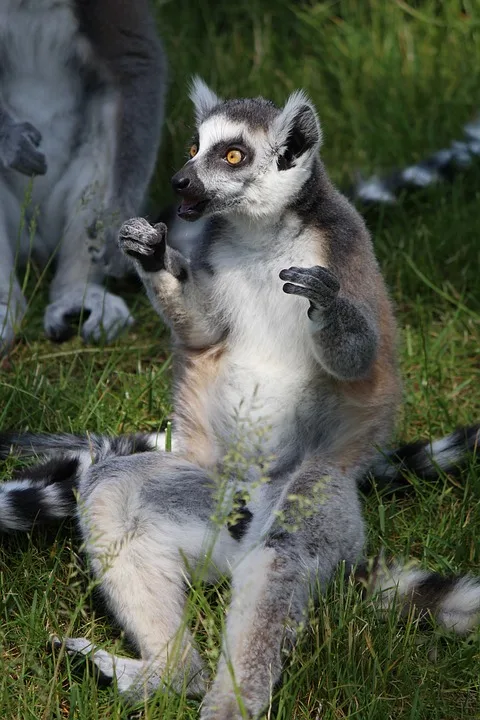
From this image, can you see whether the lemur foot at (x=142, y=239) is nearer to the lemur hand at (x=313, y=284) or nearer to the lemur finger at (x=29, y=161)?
the lemur hand at (x=313, y=284)

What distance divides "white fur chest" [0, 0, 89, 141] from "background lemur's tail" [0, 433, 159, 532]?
5.82 feet

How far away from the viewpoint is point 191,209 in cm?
268

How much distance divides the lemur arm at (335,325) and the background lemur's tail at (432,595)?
0.50 m

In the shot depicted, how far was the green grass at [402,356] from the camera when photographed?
2285 mm

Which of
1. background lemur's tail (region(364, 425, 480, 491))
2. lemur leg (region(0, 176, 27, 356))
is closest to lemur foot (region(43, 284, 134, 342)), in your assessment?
lemur leg (region(0, 176, 27, 356))

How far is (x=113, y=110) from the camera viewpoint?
452 cm

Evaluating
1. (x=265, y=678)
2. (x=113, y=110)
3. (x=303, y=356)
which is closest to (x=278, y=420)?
(x=303, y=356)

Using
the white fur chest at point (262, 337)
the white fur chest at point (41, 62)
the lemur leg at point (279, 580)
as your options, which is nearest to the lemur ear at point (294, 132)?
the white fur chest at point (262, 337)

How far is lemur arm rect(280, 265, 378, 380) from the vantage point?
248cm

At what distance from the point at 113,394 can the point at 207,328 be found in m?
0.75

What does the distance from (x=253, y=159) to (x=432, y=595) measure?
1185 millimetres

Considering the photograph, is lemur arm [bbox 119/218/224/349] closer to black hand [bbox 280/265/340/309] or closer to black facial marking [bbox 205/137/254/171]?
black facial marking [bbox 205/137/254/171]

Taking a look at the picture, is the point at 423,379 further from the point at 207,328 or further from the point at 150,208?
the point at 150,208

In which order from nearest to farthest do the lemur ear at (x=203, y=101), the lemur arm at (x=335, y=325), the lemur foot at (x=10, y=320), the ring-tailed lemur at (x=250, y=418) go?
the ring-tailed lemur at (x=250, y=418) → the lemur arm at (x=335, y=325) → the lemur ear at (x=203, y=101) → the lemur foot at (x=10, y=320)
